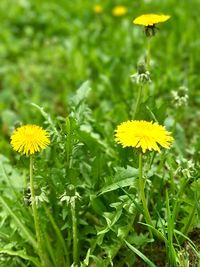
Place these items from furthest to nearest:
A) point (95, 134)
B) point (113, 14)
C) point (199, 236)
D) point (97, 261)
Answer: point (113, 14)
point (95, 134)
point (199, 236)
point (97, 261)

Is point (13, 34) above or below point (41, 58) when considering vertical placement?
above

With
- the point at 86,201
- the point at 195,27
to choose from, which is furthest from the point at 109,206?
the point at 195,27

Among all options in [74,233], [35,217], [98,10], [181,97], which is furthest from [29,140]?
[98,10]

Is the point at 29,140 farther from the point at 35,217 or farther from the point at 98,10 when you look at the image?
the point at 98,10

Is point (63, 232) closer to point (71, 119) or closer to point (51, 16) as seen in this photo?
point (71, 119)

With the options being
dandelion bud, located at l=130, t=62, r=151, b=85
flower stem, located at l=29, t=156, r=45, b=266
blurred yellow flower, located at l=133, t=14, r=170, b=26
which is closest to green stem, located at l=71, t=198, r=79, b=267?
flower stem, located at l=29, t=156, r=45, b=266

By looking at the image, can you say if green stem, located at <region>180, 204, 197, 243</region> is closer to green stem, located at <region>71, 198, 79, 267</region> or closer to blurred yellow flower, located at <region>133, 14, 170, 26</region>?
green stem, located at <region>71, 198, 79, 267</region>
